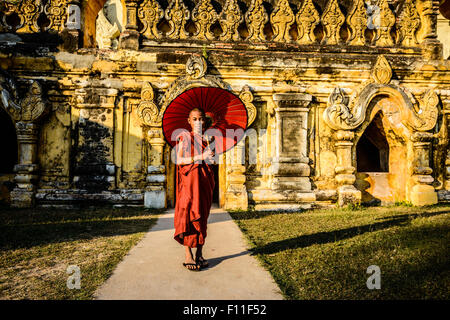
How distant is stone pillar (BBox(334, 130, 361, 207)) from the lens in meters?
6.73

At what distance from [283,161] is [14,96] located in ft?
20.3

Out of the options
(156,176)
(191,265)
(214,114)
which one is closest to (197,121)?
(214,114)

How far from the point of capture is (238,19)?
23.8ft

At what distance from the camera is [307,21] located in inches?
290

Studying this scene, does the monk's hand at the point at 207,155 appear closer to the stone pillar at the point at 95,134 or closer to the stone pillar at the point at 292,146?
the stone pillar at the point at 292,146

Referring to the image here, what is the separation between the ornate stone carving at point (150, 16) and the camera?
7086mm

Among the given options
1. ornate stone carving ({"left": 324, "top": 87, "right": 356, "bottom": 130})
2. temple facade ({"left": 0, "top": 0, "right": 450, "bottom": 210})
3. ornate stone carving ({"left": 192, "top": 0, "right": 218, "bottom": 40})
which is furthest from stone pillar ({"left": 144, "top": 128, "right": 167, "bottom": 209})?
ornate stone carving ({"left": 324, "top": 87, "right": 356, "bottom": 130})

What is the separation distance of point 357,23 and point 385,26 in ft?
2.46

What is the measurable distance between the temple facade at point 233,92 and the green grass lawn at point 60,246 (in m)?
1.10

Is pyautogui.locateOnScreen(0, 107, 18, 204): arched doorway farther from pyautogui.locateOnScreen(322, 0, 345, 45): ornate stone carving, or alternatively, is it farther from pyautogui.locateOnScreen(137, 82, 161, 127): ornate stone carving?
pyautogui.locateOnScreen(322, 0, 345, 45): ornate stone carving

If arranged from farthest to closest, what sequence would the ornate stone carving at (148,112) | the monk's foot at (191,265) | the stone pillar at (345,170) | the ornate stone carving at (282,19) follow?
the ornate stone carving at (282,19) < the stone pillar at (345,170) < the ornate stone carving at (148,112) < the monk's foot at (191,265)

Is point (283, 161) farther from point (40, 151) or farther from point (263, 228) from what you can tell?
point (40, 151)

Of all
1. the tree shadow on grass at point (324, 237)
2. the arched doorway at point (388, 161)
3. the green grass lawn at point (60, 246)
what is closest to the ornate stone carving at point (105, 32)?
the green grass lawn at point (60, 246)

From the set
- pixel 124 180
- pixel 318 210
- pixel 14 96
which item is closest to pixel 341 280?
pixel 318 210
